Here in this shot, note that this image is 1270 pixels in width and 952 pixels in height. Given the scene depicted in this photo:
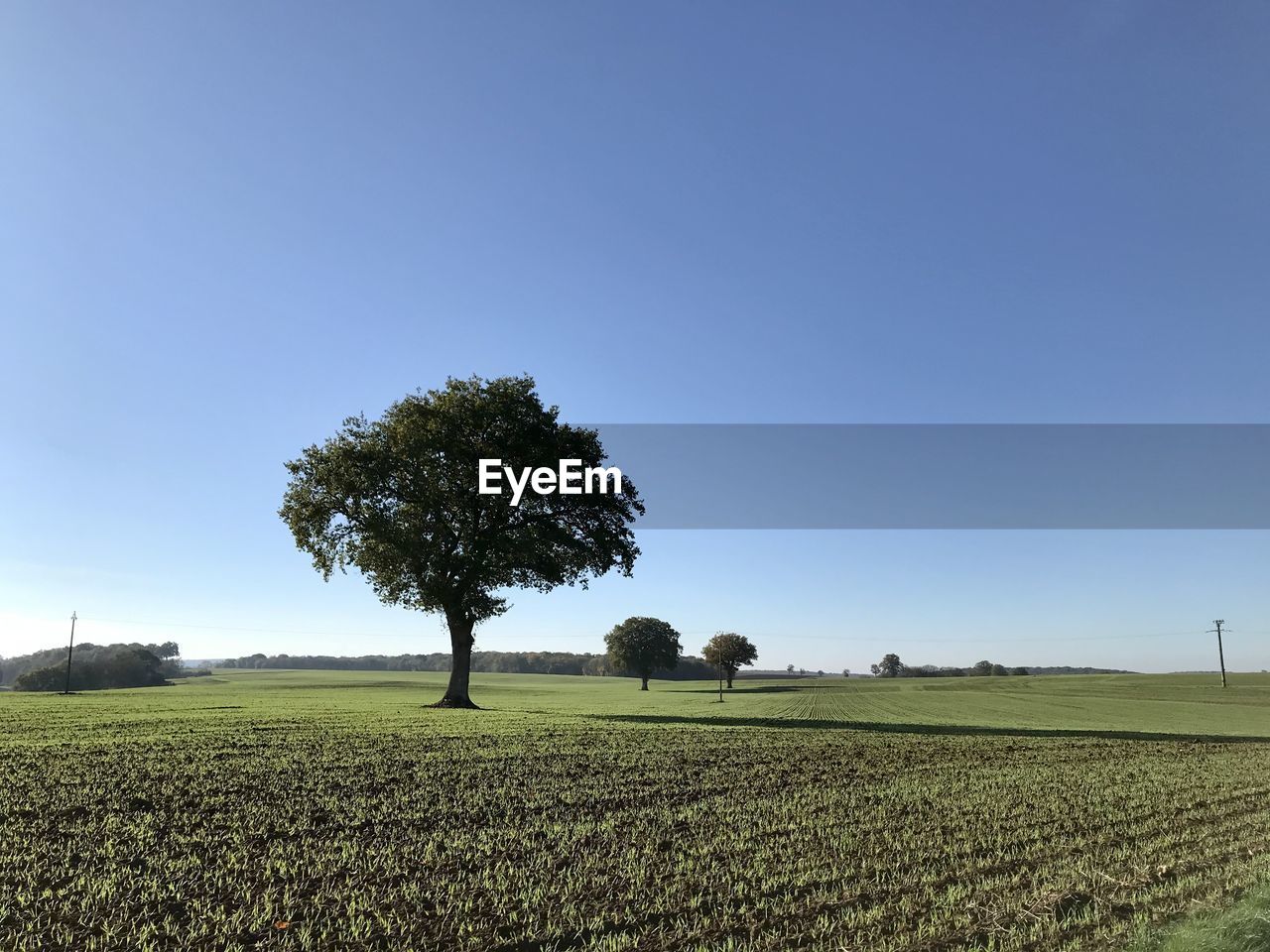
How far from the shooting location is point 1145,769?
19750 mm

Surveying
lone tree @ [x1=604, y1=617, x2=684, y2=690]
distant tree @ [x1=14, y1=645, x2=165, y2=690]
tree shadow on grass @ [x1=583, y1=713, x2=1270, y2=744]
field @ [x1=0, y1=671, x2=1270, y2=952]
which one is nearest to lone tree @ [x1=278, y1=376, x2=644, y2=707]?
tree shadow on grass @ [x1=583, y1=713, x2=1270, y2=744]

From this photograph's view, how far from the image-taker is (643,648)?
119 m

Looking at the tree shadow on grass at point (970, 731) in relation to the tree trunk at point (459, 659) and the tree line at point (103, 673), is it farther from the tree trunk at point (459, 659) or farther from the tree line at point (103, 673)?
the tree line at point (103, 673)

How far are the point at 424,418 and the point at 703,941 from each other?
116 ft

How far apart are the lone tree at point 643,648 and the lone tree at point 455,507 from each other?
265 feet

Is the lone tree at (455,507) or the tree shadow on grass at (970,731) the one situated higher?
the lone tree at (455,507)

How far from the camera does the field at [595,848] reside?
7.09 m

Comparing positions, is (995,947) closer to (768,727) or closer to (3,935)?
(3,935)

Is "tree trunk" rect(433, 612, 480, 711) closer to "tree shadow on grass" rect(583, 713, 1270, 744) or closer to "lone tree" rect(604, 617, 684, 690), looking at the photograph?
"tree shadow on grass" rect(583, 713, 1270, 744)

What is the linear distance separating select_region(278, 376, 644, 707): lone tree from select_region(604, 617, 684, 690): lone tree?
265 ft

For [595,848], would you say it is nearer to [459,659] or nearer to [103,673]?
[459,659]

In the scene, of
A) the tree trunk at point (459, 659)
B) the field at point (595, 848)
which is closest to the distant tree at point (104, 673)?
the tree trunk at point (459, 659)

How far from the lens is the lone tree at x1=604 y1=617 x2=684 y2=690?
11944 cm

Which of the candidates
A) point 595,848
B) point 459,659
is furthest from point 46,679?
point 595,848
